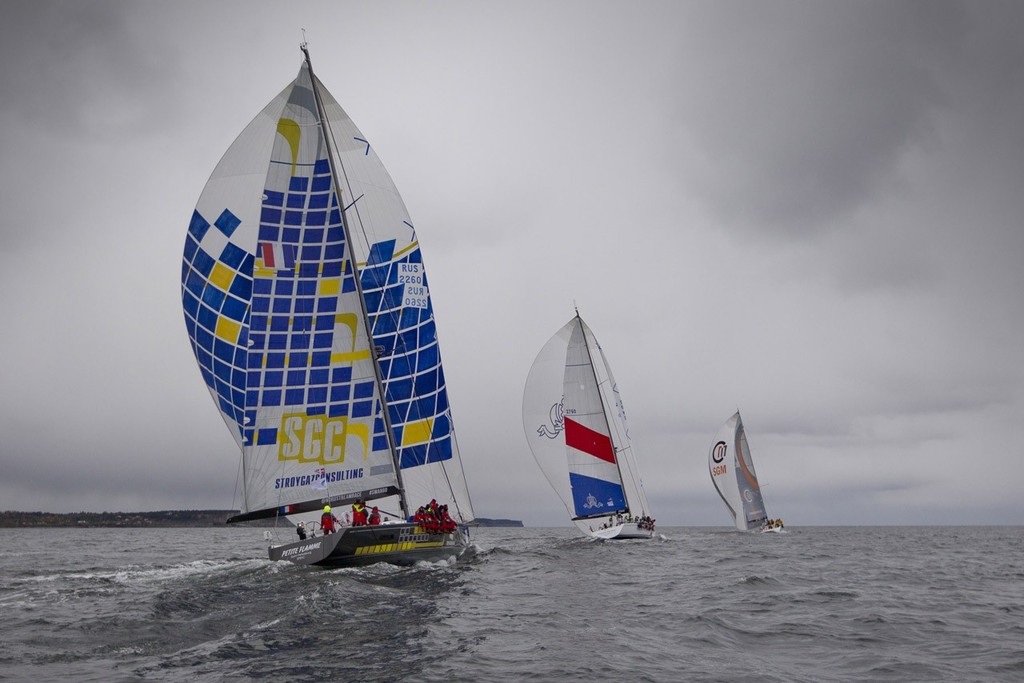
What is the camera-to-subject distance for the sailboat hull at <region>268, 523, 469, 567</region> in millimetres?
18906

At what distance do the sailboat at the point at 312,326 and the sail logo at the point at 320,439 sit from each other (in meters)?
0.03

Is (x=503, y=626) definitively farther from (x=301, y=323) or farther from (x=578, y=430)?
(x=578, y=430)

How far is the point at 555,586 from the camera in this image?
18281mm

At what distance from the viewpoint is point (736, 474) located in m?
55.4

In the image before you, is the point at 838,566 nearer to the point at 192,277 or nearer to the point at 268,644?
the point at 268,644

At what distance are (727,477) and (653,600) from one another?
Answer: 41364 millimetres

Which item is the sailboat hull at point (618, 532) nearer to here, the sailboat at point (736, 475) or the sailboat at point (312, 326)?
the sailboat at point (312, 326)

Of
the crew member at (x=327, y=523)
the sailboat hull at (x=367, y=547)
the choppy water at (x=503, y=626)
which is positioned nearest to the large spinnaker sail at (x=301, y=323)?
the crew member at (x=327, y=523)

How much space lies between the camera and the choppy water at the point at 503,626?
9617mm

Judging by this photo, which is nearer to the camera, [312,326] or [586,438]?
[312,326]

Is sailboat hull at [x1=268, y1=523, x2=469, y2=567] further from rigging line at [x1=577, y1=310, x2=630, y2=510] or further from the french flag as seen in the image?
rigging line at [x1=577, y1=310, x2=630, y2=510]

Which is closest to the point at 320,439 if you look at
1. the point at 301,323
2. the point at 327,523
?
the point at 327,523

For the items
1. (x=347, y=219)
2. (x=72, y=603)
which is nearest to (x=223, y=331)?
(x=347, y=219)

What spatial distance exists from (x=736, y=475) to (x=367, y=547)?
137ft
